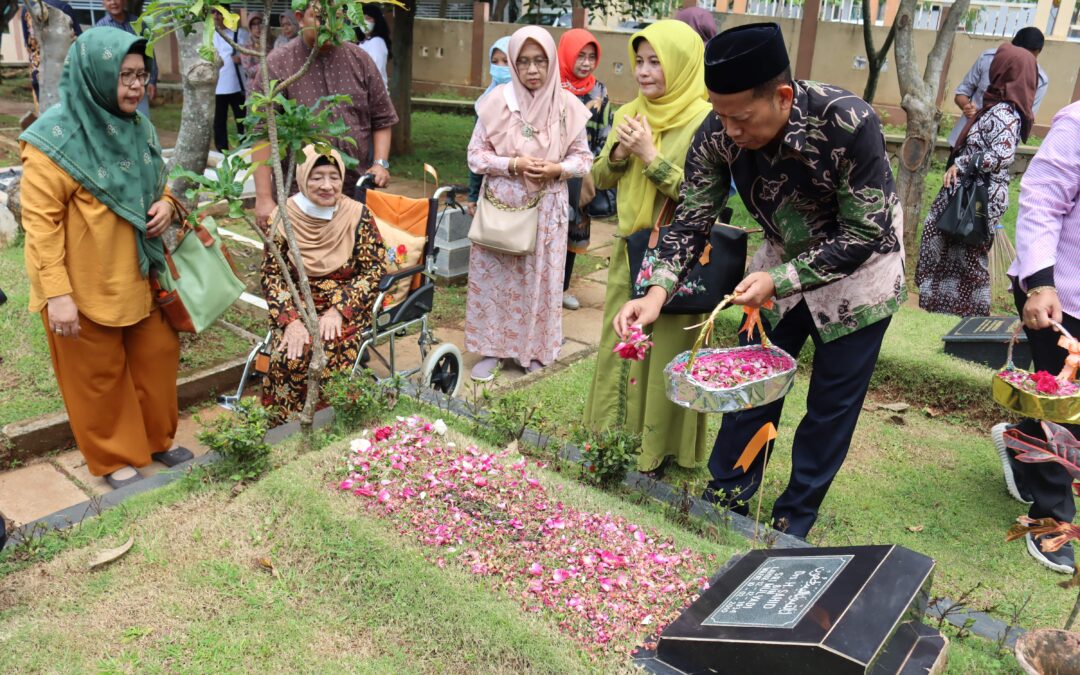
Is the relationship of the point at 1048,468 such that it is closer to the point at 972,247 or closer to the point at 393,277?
the point at 393,277

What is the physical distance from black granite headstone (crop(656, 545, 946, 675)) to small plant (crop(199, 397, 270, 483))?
5.51 ft

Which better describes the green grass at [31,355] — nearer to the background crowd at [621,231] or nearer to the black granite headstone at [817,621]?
the background crowd at [621,231]

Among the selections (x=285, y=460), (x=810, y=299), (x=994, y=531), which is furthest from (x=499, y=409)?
(x=994, y=531)

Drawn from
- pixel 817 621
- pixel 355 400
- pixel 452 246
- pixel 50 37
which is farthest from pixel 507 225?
pixel 50 37

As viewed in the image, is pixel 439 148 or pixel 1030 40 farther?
pixel 439 148

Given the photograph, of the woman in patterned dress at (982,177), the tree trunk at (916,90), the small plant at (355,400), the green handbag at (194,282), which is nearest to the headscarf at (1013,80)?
the woman in patterned dress at (982,177)

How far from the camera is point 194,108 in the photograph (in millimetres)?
4723

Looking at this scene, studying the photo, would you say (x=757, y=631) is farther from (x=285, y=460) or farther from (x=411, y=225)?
(x=411, y=225)

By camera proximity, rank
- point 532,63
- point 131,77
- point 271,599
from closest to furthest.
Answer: point 271,599, point 131,77, point 532,63

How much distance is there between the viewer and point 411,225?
4539 mm

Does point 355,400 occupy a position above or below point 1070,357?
below

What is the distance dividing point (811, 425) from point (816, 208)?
0.79 metres

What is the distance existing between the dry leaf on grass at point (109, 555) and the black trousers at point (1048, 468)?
3.25m

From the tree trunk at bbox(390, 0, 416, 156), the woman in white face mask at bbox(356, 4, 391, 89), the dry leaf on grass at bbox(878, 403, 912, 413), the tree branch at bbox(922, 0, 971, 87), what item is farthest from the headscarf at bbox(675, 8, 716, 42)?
the tree trunk at bbox(390, 0, 416, 156)
